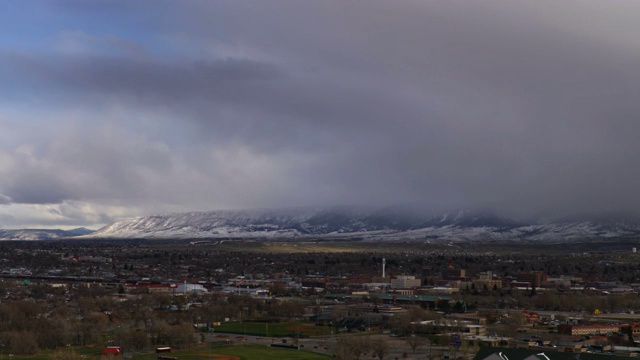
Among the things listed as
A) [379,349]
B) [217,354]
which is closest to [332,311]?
[217,354]

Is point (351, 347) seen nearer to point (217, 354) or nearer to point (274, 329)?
point (217, 354)

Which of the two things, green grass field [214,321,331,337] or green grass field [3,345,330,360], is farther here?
green grass field [214,321,331,337]

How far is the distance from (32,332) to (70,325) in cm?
487

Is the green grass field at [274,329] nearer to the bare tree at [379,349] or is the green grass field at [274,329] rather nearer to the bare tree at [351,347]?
the bare tree at [351,347]

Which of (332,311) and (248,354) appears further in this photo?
(332,311)

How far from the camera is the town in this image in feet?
249

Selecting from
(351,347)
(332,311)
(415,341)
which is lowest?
(415,341)

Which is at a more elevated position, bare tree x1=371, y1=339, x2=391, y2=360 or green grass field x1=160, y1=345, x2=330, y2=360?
bare tree x1=371, y1=339, x2=391, y2=360

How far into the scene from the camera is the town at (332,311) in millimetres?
75812

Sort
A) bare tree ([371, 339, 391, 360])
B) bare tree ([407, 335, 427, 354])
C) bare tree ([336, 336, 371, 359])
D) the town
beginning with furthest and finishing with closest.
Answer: bare tree ([407, 335, 427, 354]), the town, bare tree ([371, 339, 391, 360]), bare tree ([336, 336, 371, 359])

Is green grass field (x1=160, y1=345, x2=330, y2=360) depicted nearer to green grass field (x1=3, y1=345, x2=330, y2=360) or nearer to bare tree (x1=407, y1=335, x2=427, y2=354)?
green grass field (x1=3, y1=345, x2=330, y2=360)

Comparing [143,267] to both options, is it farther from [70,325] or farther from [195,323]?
[70,325]

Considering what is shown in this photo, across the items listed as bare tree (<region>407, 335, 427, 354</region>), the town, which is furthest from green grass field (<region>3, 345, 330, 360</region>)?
bare tree (<region>407, 335, 427, 354</region>)

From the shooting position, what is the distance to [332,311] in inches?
4099
